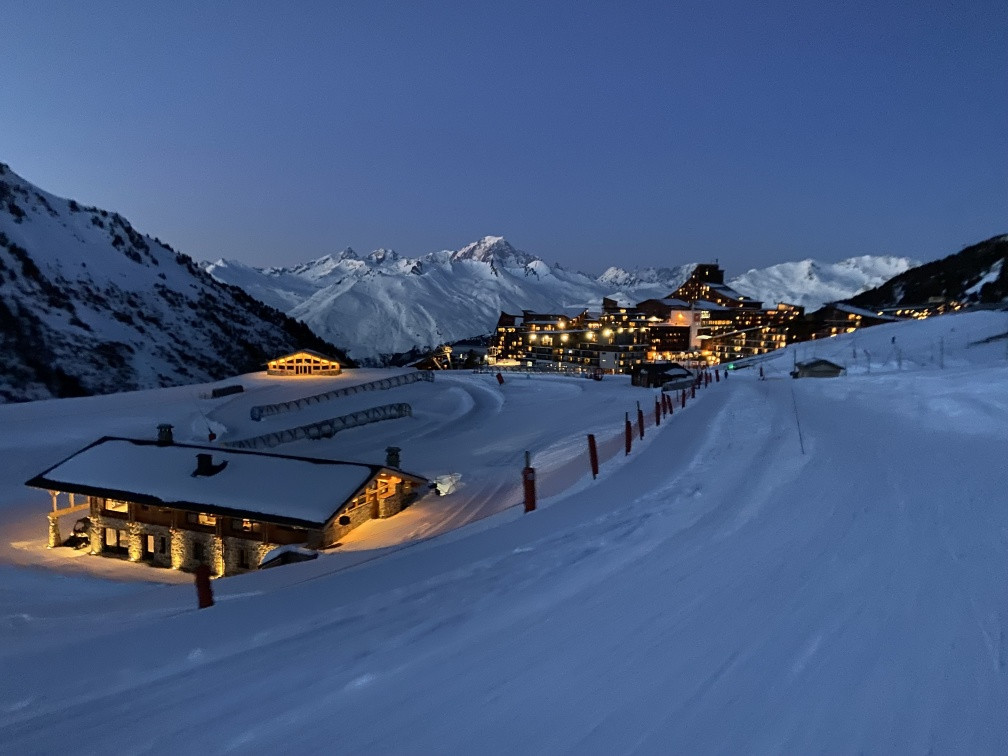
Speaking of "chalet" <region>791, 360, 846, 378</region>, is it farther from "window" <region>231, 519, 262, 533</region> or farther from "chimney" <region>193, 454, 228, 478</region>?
"chimney" <region>193, 454, 228, 478</region>

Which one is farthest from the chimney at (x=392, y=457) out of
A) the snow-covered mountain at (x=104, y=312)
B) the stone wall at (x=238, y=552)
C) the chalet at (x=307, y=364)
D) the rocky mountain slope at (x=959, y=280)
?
the rocky mountain slope at (x=959, y=280)

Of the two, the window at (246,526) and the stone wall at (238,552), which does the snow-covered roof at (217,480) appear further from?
the stone wall at (238,552)

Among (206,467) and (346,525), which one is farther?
(206,467)

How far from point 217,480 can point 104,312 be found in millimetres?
83464

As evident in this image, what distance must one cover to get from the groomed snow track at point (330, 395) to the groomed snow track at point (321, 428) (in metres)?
4.98

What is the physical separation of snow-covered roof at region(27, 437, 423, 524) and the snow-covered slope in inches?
301

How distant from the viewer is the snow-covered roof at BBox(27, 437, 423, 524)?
20.5 m

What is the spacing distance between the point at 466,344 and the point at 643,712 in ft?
437

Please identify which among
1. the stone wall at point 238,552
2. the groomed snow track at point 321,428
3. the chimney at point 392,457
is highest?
the chimney at point 392,457

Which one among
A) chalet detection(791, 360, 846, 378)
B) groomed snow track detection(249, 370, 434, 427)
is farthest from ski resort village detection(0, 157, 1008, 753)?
chalet detection(791, 360, 846, 378)

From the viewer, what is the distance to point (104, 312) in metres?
88.9

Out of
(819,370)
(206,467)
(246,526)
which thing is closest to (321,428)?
(206,467)

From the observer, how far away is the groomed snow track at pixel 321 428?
3891 centimetres

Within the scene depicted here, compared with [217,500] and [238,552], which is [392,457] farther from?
[217,500]
